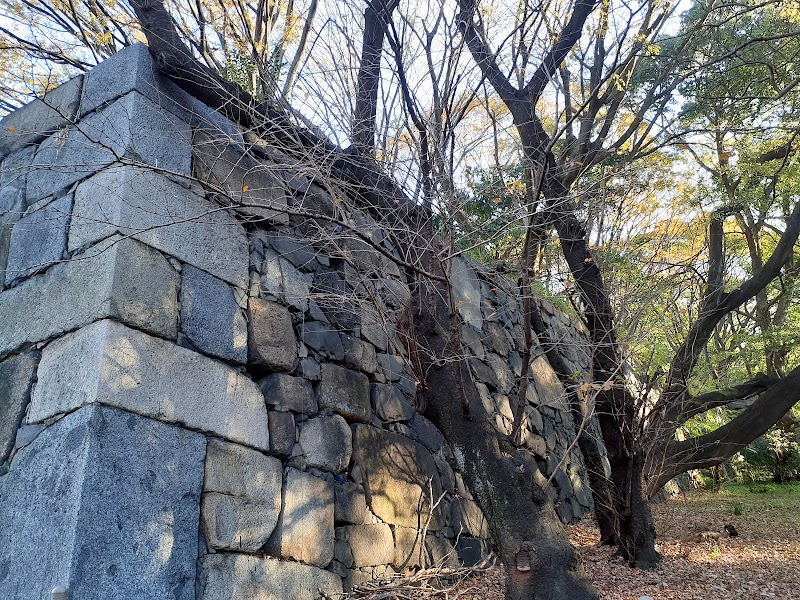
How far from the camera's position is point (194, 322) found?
2.51 metres

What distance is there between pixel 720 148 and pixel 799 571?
454 centimetres

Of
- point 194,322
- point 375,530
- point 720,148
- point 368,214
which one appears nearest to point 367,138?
point 368,214

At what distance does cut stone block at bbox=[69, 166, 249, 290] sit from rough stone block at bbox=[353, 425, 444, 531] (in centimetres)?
106

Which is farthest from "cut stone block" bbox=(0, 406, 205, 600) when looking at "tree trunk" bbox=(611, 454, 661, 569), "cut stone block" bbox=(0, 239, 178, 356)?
"tree trunk" bbox=(611, 454, 661, 569)

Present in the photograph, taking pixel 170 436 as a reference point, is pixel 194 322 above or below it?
above

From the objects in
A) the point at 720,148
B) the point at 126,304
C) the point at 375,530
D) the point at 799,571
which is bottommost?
the point at 799,571

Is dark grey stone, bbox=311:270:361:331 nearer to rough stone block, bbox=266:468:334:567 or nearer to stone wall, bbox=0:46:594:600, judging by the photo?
stone wall, bbox=0:46:594:600

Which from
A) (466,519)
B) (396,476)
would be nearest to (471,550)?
(466,519)

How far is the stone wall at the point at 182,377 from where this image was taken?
6.73 ft

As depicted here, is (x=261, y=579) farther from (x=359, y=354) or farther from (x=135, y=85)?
(x=135, y=85)

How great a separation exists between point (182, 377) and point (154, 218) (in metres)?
0.66

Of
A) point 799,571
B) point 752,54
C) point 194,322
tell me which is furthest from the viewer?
point 752,54

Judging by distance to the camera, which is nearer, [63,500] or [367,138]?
[63,500]

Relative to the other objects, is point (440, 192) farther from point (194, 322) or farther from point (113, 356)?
point (113, 356)
